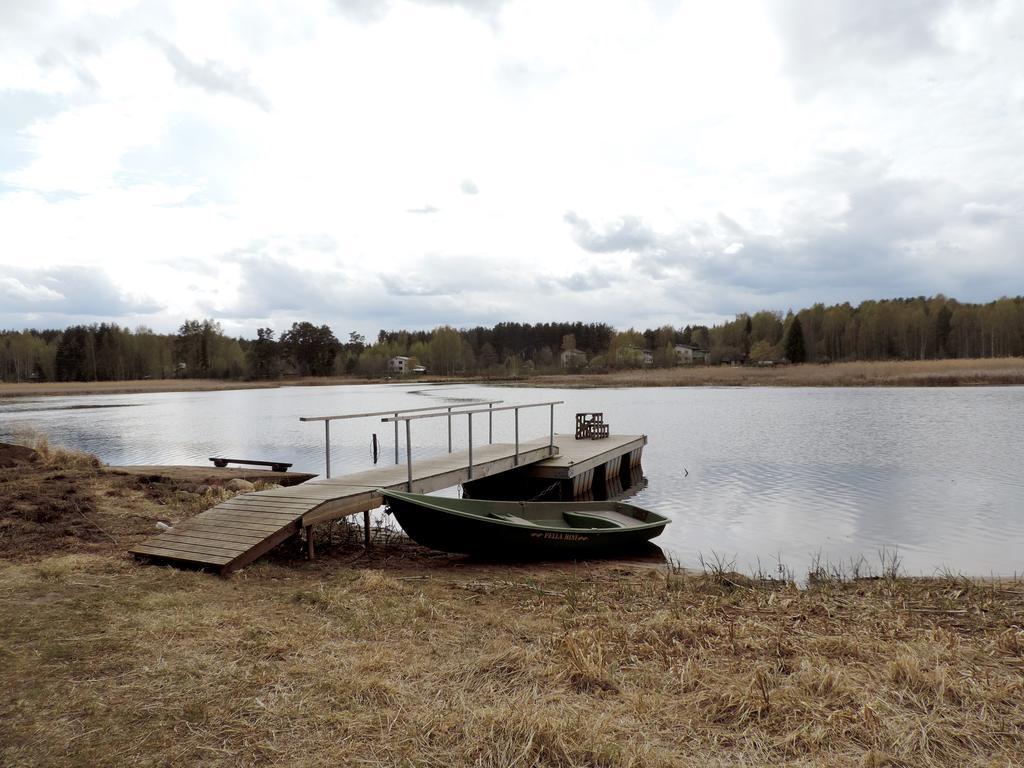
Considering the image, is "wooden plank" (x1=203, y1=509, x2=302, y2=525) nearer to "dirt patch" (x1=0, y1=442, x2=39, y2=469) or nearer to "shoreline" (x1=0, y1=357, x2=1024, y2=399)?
"dirt patch" (x1=0, y1=442, x2=39, y2=469)

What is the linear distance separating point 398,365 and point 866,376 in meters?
95.2

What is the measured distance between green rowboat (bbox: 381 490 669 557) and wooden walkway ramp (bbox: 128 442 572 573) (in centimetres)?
73

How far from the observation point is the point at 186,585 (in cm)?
747

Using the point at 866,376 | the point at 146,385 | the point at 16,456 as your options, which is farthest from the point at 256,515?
the point at 146,385

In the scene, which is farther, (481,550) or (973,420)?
(973,420)

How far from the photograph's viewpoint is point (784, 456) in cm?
2188

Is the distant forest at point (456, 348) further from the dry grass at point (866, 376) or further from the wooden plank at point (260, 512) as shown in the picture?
the wooden plank at point (260, 512)

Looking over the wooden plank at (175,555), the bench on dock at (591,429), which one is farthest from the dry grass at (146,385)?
the wooden plank at (175,555)

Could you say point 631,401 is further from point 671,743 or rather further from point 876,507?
point 671,743

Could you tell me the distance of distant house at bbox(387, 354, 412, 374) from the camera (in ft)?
421

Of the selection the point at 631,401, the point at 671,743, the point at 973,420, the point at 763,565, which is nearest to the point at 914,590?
the point at 763,565

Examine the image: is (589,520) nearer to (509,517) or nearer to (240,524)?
(509,517)

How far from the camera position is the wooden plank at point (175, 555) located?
319 inches

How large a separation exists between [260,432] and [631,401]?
2660cm
